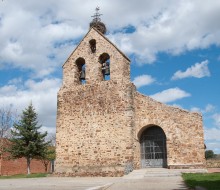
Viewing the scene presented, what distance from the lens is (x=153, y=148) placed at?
19.9 meters

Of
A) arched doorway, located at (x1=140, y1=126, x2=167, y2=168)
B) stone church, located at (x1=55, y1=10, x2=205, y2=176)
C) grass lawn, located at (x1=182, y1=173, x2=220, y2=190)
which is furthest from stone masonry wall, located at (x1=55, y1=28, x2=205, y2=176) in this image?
grass lawn, located at (x1=182, y1=173, x2=220, y2=190)

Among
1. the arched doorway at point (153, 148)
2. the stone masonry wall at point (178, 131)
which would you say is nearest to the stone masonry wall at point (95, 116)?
the stone masonry wall at point (178, 131)

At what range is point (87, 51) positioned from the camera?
69.4ft

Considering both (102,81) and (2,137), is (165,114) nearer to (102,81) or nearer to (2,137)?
(102,81)

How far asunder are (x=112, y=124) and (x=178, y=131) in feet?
13.2

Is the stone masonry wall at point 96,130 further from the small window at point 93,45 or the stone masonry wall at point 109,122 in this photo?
the small window at point 93,45

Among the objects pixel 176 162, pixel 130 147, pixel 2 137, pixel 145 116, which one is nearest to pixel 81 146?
pixel 130 147

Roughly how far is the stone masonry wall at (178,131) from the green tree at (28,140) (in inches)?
Answer: 412

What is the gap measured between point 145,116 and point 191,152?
3484 mm

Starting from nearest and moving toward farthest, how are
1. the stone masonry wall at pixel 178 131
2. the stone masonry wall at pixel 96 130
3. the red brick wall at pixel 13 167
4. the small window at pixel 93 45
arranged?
1. the stone masonry wall at pixel 178 131
2. the stone masonry wall at pixel 96 130
3. the small window at pixel 93 45
4. the red brick wall at pixel 13 167

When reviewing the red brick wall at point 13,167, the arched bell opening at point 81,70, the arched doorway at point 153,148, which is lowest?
the red brick wall at point 13,167

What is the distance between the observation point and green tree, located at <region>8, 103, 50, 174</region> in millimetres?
25844

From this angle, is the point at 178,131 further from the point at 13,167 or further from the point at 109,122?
the point at 13,167

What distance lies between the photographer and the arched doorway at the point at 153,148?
1959 cm
